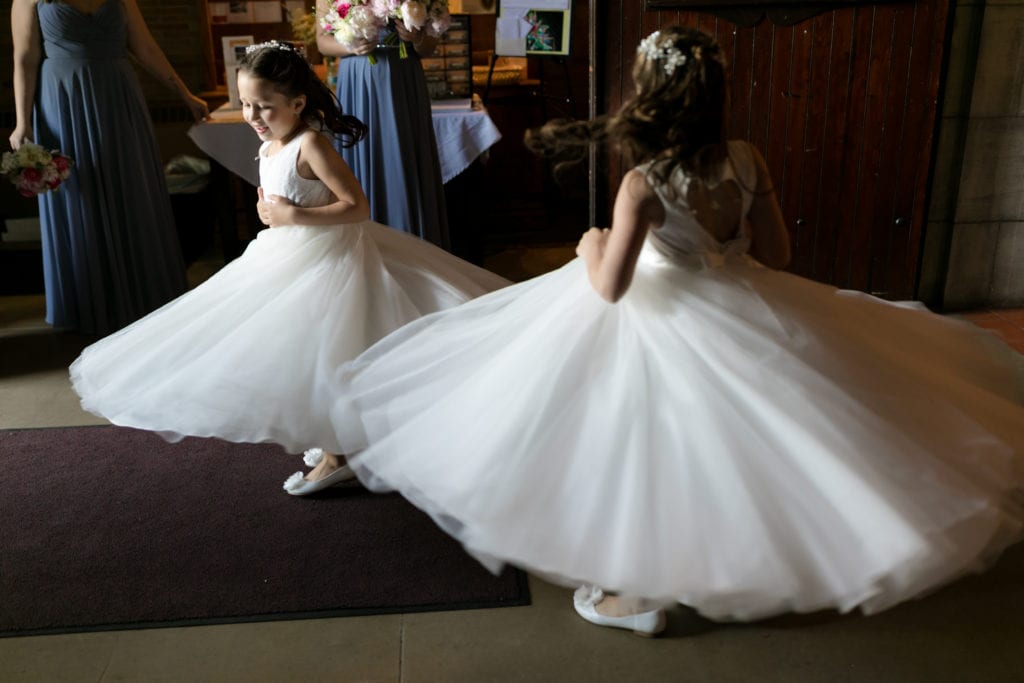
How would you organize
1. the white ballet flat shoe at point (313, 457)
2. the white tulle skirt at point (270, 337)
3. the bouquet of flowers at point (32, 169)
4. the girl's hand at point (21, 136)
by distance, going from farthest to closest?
the girl's hand at point (21, 136), the bouquet of flowers at point (32, 169), the white ballet flat shoe at point (313, 457), the white tulle skirt at point (270, 337)

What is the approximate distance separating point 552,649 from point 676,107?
4.32 ft

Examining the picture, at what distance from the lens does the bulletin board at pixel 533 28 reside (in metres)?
4.89

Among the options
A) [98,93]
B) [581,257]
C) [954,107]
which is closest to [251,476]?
[581,257]

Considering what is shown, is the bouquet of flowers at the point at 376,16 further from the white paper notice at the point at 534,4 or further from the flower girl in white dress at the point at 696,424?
the flower girl in white dress at the point at 696,424

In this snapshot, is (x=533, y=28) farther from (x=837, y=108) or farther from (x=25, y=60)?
(x=25, y=60)

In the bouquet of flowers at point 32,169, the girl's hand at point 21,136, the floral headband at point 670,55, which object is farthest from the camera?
the girl's hand at point 21,136

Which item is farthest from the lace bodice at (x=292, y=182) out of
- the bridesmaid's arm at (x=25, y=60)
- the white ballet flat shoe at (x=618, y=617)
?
the bridesmaid's arm at (x=25, y=60)

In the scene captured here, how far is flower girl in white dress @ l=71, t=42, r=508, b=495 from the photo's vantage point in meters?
2.70

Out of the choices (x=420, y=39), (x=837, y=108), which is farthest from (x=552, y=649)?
(x=837, y=108)

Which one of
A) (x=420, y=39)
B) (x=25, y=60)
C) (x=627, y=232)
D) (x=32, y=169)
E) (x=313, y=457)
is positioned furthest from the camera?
(x=420, y=39)

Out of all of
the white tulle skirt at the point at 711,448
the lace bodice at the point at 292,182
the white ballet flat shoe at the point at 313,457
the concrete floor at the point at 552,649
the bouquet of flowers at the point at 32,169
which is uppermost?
the lace bodice at the point at 292,182

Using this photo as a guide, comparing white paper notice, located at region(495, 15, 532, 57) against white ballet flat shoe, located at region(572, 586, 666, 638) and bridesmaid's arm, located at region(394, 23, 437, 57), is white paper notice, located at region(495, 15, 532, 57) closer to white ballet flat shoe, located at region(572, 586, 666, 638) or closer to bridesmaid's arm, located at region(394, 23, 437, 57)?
bridesmaid's arm, located at region(394, 23, 437, 57)

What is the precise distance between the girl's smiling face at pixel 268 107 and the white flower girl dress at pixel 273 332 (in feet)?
0.18

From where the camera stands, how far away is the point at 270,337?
9.04 ft
